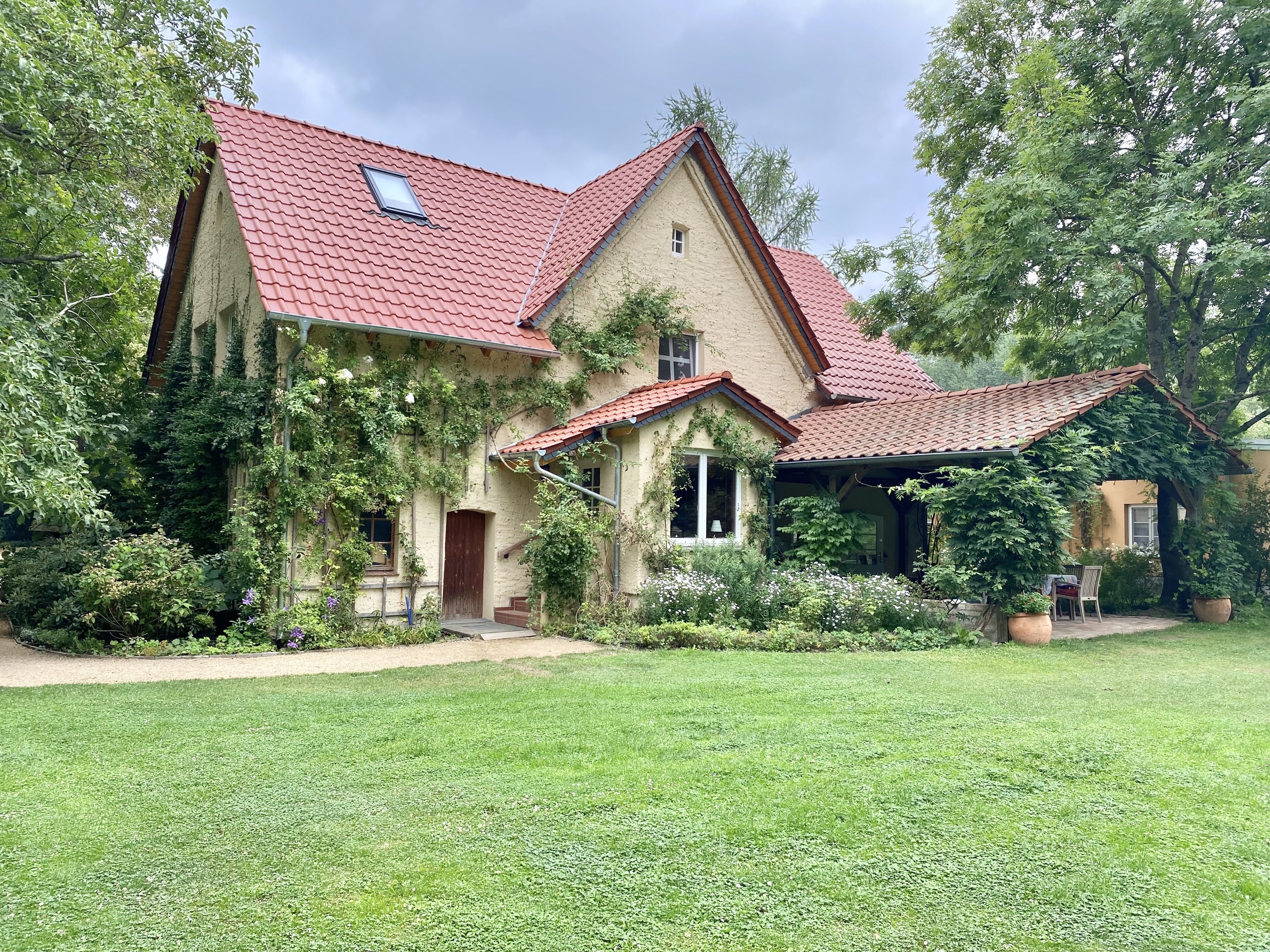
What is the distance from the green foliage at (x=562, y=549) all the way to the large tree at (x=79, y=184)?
19.1ft

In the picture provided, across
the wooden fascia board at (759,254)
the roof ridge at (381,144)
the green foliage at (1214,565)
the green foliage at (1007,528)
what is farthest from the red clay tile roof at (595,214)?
the green foliage at (1214,565)

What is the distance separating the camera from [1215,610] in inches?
586

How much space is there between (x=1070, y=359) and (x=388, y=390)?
1396cm

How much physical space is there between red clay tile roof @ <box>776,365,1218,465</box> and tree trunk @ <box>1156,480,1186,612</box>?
178cm

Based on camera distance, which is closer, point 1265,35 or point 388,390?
point 388,390

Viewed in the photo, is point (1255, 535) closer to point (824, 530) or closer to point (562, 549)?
point (824, 530)

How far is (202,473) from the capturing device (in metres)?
13.4

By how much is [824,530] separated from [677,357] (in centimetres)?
475

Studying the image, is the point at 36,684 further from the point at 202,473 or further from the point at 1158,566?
the point at 1158,566

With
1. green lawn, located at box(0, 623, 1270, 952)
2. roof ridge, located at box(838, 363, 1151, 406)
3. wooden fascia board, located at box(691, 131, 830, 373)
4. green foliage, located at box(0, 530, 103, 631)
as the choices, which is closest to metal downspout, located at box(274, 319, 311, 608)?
green foliage, located at box(0, 530, 103, 631)

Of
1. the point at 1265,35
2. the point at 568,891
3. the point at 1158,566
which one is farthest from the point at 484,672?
the point at 1265,35

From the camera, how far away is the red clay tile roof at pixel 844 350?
19.3m

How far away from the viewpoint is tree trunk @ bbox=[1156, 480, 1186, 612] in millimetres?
15781

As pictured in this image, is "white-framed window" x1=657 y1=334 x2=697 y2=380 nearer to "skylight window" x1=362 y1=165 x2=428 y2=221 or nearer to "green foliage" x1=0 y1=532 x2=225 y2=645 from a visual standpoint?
"skylight window" x1=362 y1=165 x2=428 y2=221
